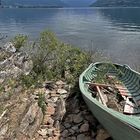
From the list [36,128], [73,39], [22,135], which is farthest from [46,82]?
[73,39]

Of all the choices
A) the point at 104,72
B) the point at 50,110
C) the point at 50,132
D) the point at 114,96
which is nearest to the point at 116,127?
the point at 50,132

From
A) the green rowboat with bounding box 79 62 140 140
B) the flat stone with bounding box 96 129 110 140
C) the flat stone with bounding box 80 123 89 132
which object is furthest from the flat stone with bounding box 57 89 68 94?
the flat stone with bounding box 96 129 110 140

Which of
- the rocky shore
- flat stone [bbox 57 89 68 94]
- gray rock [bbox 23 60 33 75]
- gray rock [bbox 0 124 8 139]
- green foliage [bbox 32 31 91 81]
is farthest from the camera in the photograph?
green foliage [bbox 32 31 91 81]

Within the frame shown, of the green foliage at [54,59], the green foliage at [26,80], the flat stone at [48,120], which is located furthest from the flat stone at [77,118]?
the green foliage at [54,59]

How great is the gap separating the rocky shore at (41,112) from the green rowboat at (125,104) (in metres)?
0.68

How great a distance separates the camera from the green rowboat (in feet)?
28.3

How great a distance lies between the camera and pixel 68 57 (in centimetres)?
1886

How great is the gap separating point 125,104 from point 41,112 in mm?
3029

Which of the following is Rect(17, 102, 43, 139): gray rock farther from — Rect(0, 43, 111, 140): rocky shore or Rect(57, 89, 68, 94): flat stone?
Rect(57, 89, 68, 94): flat stone

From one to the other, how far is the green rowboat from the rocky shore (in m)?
0.68

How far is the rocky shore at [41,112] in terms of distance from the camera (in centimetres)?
1065

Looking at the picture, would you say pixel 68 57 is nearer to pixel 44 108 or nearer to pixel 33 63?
pixel 33 63

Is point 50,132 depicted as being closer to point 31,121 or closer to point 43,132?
point 43,132

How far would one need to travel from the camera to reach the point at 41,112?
39.9 feet
